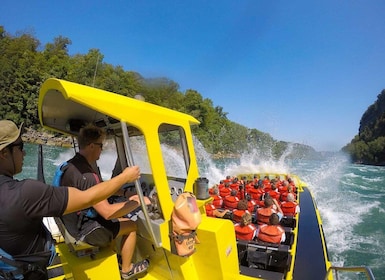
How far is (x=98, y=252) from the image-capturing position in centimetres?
239

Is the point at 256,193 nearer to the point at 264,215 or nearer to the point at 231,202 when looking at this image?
the point at 231,202

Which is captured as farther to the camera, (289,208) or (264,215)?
(289,208)

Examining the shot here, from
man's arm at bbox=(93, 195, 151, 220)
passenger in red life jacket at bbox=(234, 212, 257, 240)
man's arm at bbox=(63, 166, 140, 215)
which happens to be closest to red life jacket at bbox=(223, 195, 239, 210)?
passenger in red life jacket at bbox=(234, 212, 257, 240)

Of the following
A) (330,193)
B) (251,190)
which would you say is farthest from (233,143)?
(251,190)

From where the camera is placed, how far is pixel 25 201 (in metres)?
1.35

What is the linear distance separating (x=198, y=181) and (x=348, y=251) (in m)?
7.80

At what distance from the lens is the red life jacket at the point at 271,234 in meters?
4.07

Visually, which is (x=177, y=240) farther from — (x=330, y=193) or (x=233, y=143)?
(x=233, y=143)

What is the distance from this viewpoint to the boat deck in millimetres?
3227

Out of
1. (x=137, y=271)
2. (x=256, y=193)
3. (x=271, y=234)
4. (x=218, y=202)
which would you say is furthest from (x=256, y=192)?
(x=137, y=271)

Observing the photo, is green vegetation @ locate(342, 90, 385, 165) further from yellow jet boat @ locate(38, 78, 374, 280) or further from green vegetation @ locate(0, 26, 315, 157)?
yellow jet boat @ locate(38, 78, 374, 280)

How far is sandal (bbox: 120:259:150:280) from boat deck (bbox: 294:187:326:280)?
184 centimetres

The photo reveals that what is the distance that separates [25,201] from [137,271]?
1551 mm

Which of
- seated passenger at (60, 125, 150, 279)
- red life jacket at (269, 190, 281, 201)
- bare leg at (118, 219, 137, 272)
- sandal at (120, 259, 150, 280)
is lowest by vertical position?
red life jacket at (269, 190, 281, 201)
